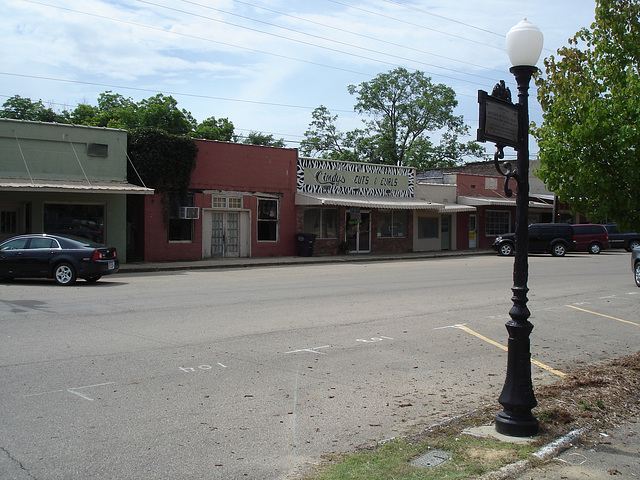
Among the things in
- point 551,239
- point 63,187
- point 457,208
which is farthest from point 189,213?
point 551,239

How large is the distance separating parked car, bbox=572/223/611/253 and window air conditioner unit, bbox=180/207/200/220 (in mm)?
21558

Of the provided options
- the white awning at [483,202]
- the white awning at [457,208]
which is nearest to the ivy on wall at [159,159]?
the white awning at [457,208]

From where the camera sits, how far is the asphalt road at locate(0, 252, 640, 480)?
4.89m

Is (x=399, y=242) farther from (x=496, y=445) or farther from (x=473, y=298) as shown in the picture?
(x=496, y=445)

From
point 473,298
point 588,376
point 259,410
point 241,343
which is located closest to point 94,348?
point 241,343

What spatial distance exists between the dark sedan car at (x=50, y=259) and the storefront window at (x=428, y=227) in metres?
22.8

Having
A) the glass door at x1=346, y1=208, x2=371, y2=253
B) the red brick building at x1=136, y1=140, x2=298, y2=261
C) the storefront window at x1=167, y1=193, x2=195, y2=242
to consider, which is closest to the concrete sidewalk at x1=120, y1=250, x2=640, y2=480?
the red brick building at x1=136, y1=140, x2=298, y2=261

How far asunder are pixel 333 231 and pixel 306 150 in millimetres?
33012

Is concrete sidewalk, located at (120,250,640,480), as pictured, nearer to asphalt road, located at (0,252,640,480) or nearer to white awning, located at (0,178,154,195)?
asphalt road, located at (0,252,640,480)

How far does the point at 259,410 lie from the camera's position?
233 inches

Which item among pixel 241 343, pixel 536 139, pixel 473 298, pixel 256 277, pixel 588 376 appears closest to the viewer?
pixel 588 376

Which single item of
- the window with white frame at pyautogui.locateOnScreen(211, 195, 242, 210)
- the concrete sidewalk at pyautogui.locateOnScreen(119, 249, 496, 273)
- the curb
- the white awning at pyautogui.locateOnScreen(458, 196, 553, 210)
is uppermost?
the white awning at pyautogui.locateOnScreen(458, 196, 553, 210)

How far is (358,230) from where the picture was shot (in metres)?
32.5

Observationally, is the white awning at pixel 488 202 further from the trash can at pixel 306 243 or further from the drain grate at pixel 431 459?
the drain grate at pixel 431 459
